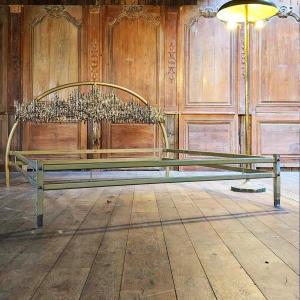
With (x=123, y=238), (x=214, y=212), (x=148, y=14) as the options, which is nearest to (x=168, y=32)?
(x=148, y=14)

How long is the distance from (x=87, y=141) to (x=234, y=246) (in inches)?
161

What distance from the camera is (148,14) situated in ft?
18.0

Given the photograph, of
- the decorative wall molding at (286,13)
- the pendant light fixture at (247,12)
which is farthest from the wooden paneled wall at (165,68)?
the pendant light fixture at (247,12)

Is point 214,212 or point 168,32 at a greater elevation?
point 168,32

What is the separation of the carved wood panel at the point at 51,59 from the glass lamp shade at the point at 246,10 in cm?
259

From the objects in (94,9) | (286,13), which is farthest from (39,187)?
(286,13)

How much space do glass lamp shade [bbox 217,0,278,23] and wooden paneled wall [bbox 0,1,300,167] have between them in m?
1.87

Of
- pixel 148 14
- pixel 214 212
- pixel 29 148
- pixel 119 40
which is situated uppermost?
pixel 148 14

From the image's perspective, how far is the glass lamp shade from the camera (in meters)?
3.17

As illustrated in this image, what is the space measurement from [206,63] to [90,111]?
2.35 meters

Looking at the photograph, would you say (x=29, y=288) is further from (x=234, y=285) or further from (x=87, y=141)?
(x=87, y=141)

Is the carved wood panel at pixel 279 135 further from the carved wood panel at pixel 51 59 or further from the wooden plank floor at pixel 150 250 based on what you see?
the wooden plank floor at pixel 150 250

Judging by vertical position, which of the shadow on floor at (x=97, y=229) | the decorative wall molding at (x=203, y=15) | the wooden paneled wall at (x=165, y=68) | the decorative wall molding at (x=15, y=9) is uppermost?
the decorative wall molding at (x=15, y=9)

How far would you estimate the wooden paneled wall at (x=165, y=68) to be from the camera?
212 inches
